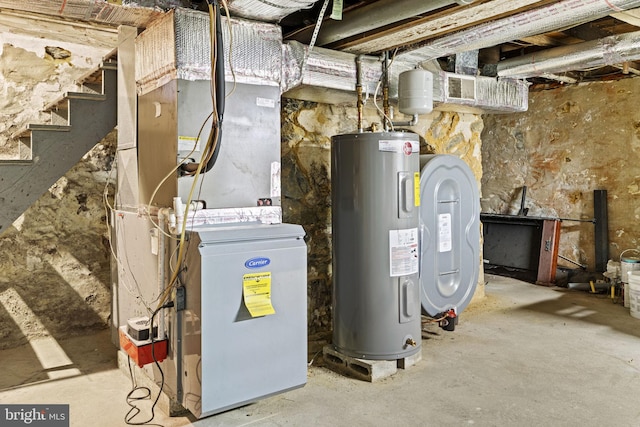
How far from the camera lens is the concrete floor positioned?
7.47ft

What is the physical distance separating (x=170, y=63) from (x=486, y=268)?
15.5 ft

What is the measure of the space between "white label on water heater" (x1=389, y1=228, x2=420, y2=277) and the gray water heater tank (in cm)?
32

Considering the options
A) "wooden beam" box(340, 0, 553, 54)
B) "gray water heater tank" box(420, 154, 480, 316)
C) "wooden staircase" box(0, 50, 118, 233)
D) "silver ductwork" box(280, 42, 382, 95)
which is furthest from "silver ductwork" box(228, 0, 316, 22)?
"gray water heater tank" box(420, 154, 480, 316)

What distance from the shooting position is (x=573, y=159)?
5.34m

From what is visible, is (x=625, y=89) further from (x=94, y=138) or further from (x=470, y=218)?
(x=94, y=138)

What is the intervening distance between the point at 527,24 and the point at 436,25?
486mm

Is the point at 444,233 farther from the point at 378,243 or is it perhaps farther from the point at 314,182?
the point at 314,182

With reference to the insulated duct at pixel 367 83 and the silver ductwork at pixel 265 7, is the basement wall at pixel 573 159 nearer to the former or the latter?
the insulated duct at pixel 367 83

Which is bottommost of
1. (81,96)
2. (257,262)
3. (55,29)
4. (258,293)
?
(258,293)

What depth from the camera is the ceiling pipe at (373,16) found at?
2330 millimetres

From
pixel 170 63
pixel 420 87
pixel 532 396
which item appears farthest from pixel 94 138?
pixel 532 396

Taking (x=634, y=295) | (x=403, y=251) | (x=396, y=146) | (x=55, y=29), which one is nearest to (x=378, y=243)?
(x=403, y=251)

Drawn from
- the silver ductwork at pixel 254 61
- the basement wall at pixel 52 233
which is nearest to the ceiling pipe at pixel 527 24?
the silver ductwork at pixel 254 61

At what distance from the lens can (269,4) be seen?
7.07 ft
